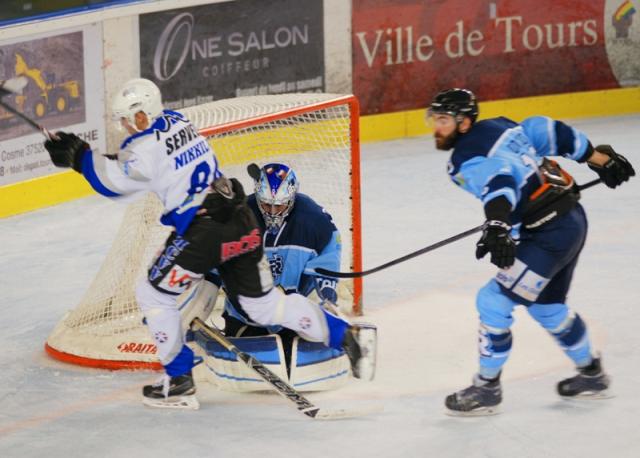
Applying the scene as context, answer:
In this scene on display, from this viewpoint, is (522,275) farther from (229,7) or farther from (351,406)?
(229,7)

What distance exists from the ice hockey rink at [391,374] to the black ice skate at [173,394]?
0.12 feet

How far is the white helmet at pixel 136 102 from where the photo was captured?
5008 millimetres

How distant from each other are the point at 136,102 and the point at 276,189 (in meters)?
0.77

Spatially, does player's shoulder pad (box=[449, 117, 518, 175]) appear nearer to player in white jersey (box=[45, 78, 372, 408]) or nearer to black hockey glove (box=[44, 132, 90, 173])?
player in white jersey (box=[45, 78, 372, 408])

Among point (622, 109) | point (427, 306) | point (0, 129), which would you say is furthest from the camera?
point (622, 109)

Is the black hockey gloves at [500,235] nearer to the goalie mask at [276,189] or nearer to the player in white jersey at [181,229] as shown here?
the player in white jersey at [181,229]

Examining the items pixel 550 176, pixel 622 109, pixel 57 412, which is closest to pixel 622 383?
pixel 550 176

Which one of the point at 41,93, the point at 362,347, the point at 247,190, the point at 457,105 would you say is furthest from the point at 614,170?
the point at 41,93

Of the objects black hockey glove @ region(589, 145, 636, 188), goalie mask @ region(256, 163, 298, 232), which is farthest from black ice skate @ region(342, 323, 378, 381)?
black hockey glove @ region(589, 145, 636, 188)

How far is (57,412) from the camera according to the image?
17.5 ft

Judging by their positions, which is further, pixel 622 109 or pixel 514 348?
pixel 622 109

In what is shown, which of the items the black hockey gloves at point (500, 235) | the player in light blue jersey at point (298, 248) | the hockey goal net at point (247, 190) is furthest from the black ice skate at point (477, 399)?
the hockey goal net at point (247, 190)

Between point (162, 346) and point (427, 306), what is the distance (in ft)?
5.59

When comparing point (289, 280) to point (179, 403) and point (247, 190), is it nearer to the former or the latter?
point (179, 403)
